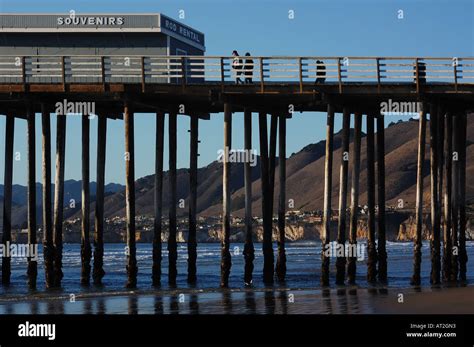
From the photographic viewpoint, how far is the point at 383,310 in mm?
35312

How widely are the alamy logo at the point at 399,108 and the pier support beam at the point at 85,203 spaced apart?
1239 centimetres

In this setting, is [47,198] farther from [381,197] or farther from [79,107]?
[381,197]

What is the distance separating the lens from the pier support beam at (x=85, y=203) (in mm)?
49812

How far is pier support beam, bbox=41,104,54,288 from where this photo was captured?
47.3 metres

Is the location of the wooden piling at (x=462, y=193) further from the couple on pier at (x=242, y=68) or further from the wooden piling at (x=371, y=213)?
the couple on pier at (x=242, y=68)

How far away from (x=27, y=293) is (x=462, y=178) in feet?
62.0

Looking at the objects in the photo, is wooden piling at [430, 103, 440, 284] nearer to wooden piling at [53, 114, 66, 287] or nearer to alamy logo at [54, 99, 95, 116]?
alamy logo at [54, 99, 95, 116]

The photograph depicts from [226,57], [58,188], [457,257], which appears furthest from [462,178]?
[58,188]
